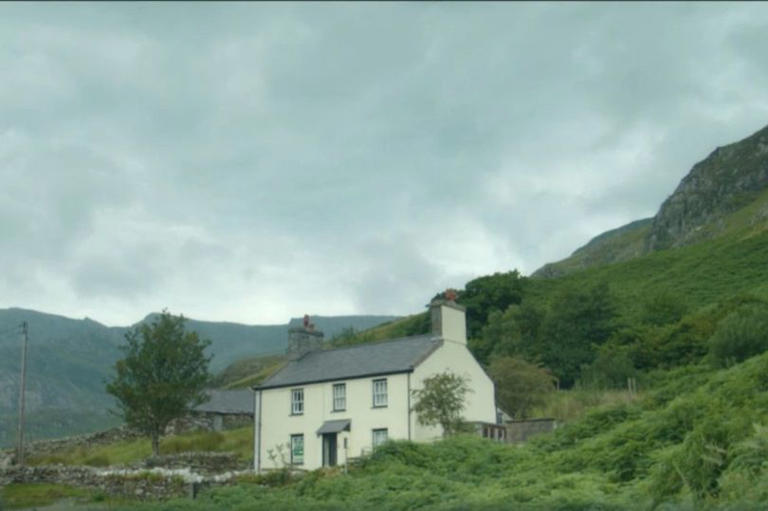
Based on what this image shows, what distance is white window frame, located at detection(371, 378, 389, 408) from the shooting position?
36.2 meters

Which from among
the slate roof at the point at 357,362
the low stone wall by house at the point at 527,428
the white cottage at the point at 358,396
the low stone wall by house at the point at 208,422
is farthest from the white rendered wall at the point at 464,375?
the low stone wall by house at the point at 208,422

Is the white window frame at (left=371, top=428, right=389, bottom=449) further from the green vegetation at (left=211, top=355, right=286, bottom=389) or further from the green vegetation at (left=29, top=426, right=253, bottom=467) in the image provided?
the green vegetation at (left=211, top=355, right=286, bottom=389)

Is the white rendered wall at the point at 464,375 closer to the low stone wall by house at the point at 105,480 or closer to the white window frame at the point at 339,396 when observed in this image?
the white window frame at the point at 339,396

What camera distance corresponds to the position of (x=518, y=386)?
144 feet

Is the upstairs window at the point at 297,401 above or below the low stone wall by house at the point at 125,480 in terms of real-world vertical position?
above

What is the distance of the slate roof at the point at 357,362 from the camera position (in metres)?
36.7

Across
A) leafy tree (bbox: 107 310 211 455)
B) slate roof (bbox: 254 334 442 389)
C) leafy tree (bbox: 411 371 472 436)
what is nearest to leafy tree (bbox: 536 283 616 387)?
slate roof (bbox: 254 334 442 389)

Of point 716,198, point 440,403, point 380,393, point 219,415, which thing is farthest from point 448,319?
point 716,198

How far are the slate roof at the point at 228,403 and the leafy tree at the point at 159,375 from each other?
21900 mm

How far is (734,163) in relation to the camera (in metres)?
152

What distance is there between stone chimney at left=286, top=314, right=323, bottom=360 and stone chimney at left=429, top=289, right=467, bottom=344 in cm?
762

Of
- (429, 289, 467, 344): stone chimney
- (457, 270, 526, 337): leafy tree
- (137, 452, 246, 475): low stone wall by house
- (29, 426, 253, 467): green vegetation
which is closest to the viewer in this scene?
(137, 452, 246, 475): low stone wall by house

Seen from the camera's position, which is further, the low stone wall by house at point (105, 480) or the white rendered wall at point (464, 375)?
the white rendered wall at point (464, 375)

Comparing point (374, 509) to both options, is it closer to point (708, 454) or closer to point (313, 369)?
point (708, 454)
